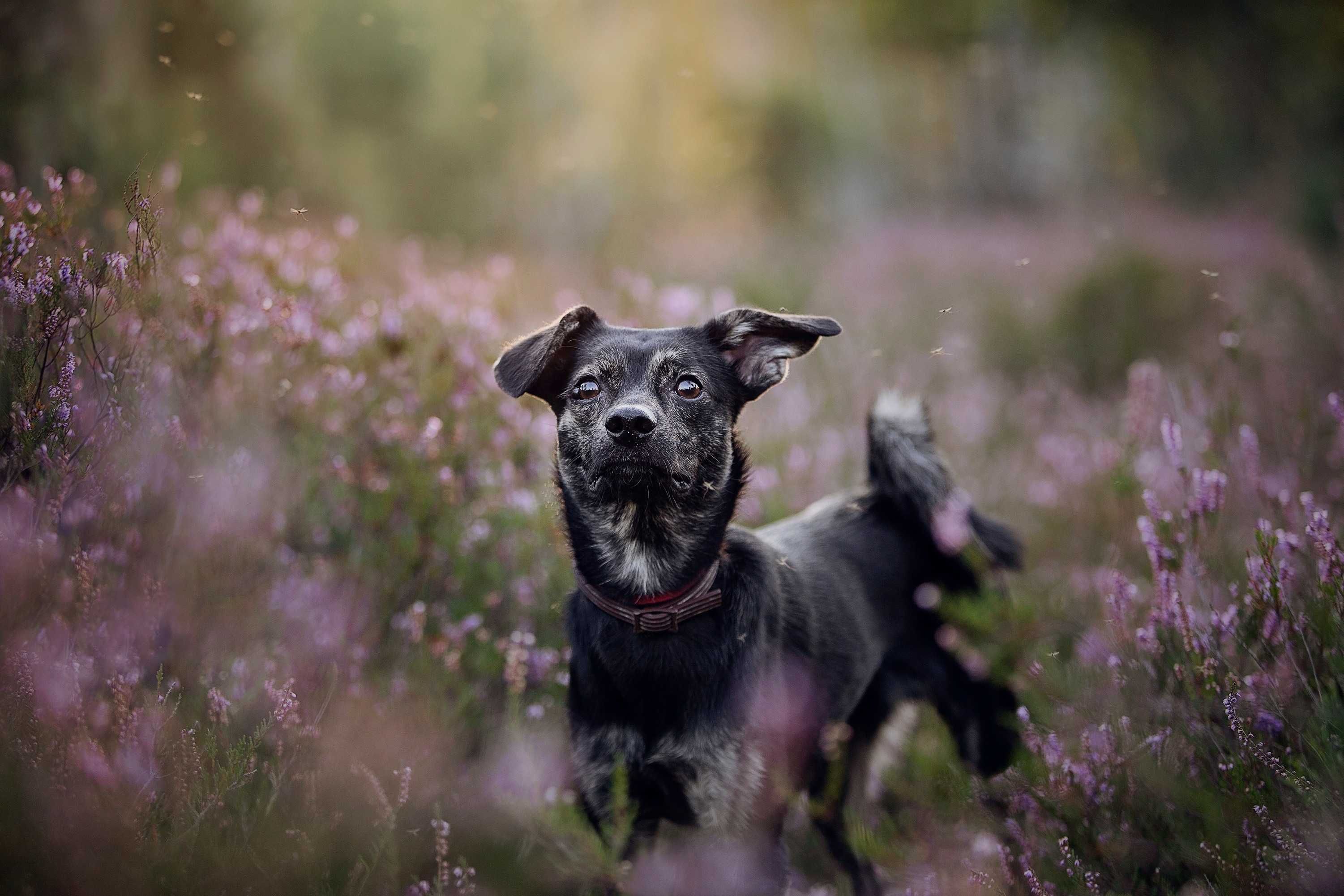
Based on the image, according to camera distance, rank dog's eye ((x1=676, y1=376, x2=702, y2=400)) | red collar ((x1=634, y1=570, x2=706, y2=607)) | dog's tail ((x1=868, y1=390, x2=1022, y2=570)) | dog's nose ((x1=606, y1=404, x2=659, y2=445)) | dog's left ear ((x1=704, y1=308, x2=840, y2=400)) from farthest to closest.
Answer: dog's tail ((x1=868, y1=390, x2=1022, y2=570)) → dog's left ear ((x1=704, y1=308, x2=840, y2=400)) → dog's eye ((x1=676, y1=376, x2=702, y2=400)) → red collar ((x1=634, y1=570, x2=706, y2=607)) → dog's nose ((x1=606, y1=404, x2=659, y2=445))

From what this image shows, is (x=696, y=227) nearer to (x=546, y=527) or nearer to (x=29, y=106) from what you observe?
(x=29, y=106)

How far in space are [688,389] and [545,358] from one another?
1.80ft

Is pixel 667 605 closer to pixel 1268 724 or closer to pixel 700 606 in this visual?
pixel 700 606

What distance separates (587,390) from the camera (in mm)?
3113

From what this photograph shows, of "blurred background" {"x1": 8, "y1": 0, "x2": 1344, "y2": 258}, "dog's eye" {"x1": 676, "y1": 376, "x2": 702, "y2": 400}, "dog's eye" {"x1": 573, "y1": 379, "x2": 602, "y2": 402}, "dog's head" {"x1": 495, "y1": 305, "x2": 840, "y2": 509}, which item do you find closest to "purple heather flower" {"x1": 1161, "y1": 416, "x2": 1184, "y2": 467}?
"dog's head" {"x1": 495, "y1": 305, "x2": 840, "y2": 509}

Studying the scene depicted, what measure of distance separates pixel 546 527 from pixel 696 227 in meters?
15.2

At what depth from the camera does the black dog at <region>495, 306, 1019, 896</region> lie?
282cm

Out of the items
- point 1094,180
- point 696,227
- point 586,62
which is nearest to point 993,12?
point 1094,180

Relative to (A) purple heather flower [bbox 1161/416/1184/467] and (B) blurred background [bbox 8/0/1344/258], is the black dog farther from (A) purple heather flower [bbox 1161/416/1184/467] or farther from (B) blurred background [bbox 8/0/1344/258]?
(B) blurred background [bbox 8/0/1344/258]

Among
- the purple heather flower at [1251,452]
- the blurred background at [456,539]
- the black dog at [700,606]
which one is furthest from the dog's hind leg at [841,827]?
the purple heather flower at [1251,452]

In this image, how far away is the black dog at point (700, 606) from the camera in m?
2.82

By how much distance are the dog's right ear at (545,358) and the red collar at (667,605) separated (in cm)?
80

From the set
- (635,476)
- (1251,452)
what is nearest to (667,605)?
(635,476)

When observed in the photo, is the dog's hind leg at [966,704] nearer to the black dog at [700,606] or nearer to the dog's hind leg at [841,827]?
the black dog at [700,606]
